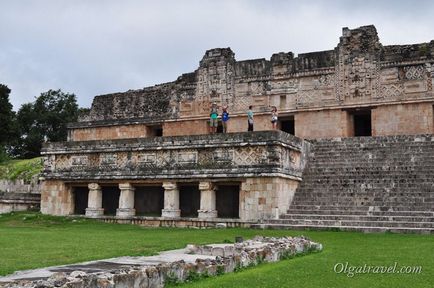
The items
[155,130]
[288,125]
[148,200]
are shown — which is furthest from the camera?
[155,130]

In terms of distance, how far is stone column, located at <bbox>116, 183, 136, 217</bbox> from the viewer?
19.3m

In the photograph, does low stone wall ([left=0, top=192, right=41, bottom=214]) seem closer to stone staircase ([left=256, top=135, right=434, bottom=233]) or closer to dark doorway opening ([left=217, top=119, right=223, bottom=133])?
dark doorway opening ([left=217, top=119, right=223, bottom=133])

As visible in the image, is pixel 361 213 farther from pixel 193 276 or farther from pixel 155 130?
pixel 155 130

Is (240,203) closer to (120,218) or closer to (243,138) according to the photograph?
(243,138)

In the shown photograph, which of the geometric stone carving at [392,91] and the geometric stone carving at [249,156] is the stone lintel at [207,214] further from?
the geometric stone carving at [392,91]

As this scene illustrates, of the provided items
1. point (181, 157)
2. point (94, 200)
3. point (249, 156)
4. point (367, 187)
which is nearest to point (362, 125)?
point (367, 187)

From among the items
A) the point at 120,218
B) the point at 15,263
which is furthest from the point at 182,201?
the point at 15,263

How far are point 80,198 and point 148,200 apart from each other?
3.03m

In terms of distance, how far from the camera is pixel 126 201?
19406 millimetres

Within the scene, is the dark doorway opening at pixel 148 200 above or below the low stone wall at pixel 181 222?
above

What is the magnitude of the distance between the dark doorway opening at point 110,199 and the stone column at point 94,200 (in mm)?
601

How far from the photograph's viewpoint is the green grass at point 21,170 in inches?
1134

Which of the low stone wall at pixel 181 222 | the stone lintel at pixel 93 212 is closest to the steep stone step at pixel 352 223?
the low stone wall at pixel 181 222

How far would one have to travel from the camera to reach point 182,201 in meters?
19.5
